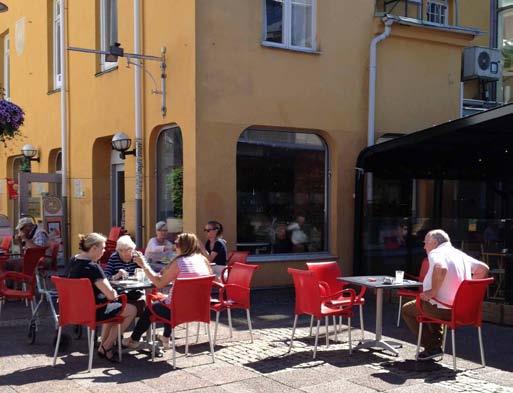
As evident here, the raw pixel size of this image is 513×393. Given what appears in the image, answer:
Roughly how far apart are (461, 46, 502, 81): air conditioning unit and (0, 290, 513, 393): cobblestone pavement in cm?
704

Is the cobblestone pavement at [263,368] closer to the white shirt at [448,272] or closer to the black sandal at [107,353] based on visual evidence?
the black sandal at [107,353]

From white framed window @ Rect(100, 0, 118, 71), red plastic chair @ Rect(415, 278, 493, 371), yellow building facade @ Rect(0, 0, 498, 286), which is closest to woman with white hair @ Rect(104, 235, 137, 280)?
yellow building facade @ Rect(0, 0, 498, 286)

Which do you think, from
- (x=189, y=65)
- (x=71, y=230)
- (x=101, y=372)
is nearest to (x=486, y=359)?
(x=101, y=372)

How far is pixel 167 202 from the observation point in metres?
11.3

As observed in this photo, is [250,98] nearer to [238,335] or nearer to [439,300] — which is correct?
[238,335]

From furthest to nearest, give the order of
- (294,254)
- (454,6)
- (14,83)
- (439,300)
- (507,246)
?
(14,83), (454,6), (294,254), (507,246), (439,300)

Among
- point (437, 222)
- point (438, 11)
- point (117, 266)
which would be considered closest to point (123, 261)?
point (117, 266)

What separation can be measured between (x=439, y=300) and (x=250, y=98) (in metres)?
5.40

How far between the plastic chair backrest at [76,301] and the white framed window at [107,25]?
776 cm

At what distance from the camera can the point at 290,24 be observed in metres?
11.1

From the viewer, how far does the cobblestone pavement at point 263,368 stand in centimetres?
553

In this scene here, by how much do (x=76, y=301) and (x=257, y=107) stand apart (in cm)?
547

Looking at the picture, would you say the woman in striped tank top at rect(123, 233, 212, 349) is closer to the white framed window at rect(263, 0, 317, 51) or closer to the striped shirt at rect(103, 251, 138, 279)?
the striped shirt at rect(103, 251, 138, 279)

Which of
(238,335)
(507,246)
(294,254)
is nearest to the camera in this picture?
(238,335)
